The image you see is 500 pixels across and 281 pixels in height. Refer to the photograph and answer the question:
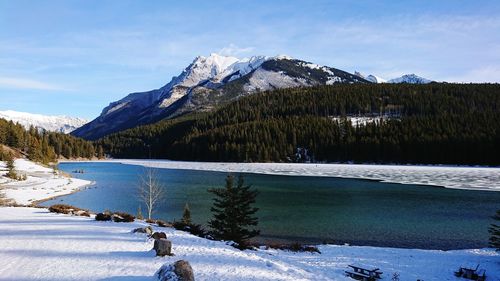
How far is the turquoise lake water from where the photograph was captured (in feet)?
111

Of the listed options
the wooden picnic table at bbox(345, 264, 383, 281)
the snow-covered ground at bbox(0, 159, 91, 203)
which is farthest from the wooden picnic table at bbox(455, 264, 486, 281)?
the snow-covered ground at bbox(0, 159, 91, 203)

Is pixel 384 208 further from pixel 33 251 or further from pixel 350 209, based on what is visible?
pixel 33 251

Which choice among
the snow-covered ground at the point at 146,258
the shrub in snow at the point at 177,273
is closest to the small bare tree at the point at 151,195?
the snow-covered ground at the point at 146,258

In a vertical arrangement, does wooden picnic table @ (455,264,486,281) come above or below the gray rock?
below

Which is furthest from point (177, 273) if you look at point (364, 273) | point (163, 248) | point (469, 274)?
point (469, 274)

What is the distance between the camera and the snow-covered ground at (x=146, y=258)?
15656mm

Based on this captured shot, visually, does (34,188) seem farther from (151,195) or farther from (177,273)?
(177,273)

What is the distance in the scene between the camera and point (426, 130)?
14925cm

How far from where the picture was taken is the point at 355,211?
149 ft

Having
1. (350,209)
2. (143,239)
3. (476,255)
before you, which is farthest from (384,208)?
(143,239)

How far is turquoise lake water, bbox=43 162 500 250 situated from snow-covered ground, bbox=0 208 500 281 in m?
5.90

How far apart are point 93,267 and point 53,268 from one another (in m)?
1.55

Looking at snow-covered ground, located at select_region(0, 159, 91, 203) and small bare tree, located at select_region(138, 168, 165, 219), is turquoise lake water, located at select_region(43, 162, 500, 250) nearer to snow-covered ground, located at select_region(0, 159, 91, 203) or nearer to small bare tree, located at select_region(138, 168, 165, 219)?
small bare tree, located at select_region(138, 168, 165, 219)

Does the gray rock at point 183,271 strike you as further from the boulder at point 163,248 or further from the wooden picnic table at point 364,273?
the wooden picnic table at point 364,273
